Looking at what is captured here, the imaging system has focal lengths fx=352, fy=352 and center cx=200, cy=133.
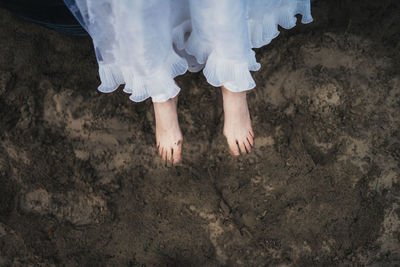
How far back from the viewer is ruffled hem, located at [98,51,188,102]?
94 centimetres

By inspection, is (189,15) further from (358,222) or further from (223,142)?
(358,222)

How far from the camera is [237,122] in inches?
47.7

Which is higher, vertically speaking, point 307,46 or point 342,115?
point 307,46

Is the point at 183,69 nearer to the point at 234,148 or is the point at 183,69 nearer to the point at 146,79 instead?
the point at 146,79

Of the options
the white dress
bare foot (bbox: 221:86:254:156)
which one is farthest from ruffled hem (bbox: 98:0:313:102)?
bare foot (bbox: 221:86:254:156)

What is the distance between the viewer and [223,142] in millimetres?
1411

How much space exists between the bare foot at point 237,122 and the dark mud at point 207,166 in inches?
5.4

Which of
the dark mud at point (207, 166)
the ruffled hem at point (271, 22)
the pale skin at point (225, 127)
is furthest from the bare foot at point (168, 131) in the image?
the ruffled hem at point (271, 22)

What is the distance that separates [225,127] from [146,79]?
405 mm

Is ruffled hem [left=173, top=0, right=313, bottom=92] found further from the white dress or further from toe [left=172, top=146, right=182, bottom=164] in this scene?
toe [left=172, top=146, right=182, bottom=164]

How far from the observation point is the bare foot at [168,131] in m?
1.16

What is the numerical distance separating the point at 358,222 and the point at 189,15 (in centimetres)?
101

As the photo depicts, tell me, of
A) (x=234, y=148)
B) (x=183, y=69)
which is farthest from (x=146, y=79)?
(x=234, y=148)

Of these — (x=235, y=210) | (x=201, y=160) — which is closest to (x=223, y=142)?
(x=201, y=160)
